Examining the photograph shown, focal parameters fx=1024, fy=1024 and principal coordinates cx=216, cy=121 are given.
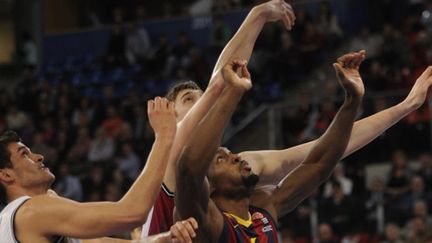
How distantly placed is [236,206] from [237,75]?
3.90 ft

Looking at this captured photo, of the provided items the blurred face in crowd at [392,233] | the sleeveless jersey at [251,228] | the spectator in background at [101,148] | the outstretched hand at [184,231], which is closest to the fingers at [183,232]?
the outstretched hand at [184,231]

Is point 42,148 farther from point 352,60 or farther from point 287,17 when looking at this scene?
point 352,60

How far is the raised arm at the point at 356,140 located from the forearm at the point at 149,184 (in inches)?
55.6

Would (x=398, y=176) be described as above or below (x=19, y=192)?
below

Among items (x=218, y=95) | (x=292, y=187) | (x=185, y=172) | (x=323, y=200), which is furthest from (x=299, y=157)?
(x=323, y=200)

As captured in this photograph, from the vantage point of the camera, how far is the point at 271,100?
17.3 metres

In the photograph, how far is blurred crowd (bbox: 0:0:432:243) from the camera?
13180mm

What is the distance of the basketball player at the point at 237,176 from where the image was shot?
5223 millimetres

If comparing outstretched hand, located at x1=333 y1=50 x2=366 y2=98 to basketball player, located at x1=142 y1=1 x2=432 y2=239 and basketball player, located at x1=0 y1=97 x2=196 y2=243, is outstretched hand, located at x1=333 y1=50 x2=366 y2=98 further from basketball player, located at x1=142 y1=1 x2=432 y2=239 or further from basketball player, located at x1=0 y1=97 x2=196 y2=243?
basketball player, located at x1=0 y1=97 x2=196 y2=243

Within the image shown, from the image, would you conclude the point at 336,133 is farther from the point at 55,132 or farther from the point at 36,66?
the point at 36,66

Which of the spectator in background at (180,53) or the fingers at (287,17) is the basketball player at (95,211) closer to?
the fingers at (287,17)

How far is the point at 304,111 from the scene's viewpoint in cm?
1499

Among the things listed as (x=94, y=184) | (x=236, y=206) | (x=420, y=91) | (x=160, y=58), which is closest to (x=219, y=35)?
(x=160, y=58)

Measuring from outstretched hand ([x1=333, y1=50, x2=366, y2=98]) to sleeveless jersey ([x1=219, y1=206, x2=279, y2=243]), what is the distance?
0.94m
